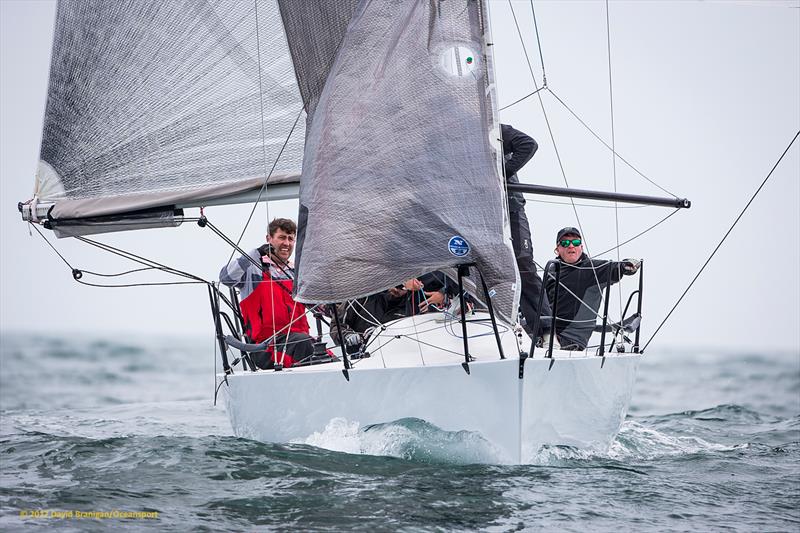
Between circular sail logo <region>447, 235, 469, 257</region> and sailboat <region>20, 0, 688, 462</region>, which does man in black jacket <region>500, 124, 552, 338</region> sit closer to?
sailboat <region>20, 0, 688, 462</region>

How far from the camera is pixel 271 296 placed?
7.18 m

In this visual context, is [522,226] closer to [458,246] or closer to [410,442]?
[458,246]

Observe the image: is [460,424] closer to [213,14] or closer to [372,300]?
[372,300]

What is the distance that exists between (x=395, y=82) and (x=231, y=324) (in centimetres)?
262

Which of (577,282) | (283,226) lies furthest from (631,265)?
(283,226)

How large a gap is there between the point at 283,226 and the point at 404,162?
1771 mm

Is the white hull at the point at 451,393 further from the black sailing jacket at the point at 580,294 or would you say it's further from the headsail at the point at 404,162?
the black sailing jacket at the point at 580,294

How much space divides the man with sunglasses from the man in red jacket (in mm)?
2029

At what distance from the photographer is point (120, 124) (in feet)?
25.2

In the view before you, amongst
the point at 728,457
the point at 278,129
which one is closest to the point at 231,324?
the point at 278,129

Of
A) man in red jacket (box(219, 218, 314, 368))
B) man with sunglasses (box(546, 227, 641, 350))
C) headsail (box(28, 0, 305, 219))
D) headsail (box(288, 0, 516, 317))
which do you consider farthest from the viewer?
headsail (box(28, 0, 305, 219))

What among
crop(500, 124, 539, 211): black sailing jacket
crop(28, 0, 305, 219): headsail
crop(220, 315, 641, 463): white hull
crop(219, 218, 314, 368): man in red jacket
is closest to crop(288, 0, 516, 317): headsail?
crop(220, 315, 641, 463): white hull

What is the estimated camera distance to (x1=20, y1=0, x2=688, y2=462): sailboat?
5.94m

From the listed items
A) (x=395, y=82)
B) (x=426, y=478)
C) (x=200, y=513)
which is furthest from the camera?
(x=395, y=82)
